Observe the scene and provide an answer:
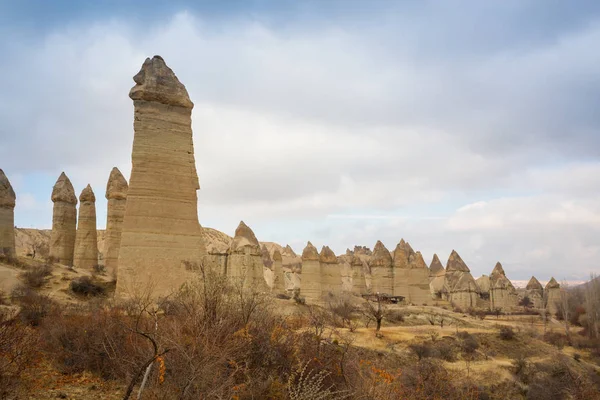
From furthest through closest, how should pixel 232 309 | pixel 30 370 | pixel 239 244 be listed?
pixel 239 244, pixel 232 309, pixel 30 370

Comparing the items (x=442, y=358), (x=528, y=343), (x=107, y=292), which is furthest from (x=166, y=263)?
(x=528, y=343)

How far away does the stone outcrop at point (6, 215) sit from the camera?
75.9ft

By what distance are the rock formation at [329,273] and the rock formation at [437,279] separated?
1656cm

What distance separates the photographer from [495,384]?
19.8m

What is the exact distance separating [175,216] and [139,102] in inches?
175

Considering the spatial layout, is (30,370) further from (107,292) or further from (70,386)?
(107,292)

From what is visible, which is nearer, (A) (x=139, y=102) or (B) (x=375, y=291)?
(A) (x=139, y=102)

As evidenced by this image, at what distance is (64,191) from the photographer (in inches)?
1001

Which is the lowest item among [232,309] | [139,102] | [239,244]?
[232,309]

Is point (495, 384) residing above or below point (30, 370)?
below

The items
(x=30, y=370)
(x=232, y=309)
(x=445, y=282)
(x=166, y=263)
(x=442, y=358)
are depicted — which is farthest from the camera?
(x=445, y=282)

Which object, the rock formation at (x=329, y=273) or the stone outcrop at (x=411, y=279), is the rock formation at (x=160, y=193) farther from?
the stone outcrop at (x=411, y=279)

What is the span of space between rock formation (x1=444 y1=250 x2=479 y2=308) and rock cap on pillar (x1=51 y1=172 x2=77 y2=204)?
3475cm

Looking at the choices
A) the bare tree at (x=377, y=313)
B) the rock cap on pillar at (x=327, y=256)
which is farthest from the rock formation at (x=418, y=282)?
the rock cap on pillar at (x=327, y=256)
